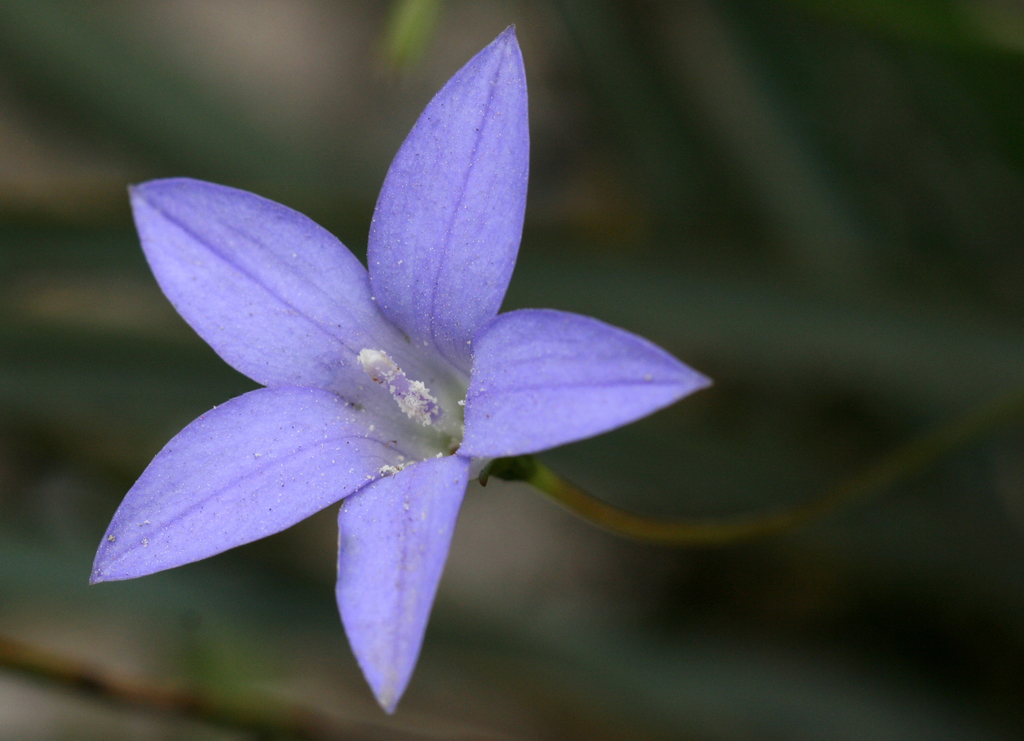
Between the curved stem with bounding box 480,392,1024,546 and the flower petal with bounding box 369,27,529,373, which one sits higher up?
the flower petal with bounding box 369,27,529,373

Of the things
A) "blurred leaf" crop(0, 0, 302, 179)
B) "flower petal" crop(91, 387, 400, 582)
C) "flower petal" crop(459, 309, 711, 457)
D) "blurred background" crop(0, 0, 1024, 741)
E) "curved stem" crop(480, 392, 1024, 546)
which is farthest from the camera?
"blurred leaf" crop(0, 0, 302, 179)

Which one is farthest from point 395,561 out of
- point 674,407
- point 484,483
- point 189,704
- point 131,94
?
point 131,94

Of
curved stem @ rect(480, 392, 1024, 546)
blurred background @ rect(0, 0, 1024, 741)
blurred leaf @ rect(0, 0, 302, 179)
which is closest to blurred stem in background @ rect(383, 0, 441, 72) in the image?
blurred background @ rect(0, 0, 1024, 741)

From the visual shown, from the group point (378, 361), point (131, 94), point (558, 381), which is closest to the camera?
point (558, 381)

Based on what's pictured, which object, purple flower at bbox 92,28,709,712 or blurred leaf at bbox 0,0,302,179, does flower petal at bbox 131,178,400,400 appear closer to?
purple flower at bbox 92,28,709,712

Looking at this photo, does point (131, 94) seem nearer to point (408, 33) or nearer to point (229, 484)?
point (408, 33)

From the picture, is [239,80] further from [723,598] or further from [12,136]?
[723,598]

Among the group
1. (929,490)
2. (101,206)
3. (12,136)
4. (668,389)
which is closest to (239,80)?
(12,136)
